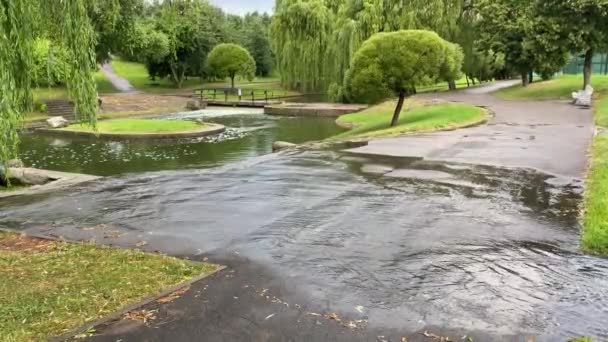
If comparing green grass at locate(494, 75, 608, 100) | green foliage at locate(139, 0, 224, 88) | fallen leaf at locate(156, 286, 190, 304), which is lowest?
fallen leaf at locate(156, 286, 190, 304)

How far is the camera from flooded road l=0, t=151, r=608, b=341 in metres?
4.61

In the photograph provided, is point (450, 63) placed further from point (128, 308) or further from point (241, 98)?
point (241, 98)

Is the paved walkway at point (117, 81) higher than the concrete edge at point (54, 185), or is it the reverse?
the paved walkway at point (117, 81)

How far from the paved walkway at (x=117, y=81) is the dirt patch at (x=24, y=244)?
4263cm

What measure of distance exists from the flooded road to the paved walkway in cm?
4068

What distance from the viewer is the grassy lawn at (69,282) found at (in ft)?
13.9

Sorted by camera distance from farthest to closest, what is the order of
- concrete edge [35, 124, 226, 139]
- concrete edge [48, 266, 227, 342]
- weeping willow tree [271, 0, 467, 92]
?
weeping willow tree [271, 0, 467, 92], concrete edge [35, 124, 226, 139], concrete edge [48, 266, 227, 342]

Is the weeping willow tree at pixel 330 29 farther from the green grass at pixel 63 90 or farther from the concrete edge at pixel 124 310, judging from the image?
the concrete edge at pixel 124 310

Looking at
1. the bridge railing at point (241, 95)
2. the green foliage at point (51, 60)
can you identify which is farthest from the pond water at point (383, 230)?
the bridge railing at point (241, 95)

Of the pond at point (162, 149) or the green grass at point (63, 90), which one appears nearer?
the pond at point (162, 149)

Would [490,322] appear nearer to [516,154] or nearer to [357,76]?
[516,154]

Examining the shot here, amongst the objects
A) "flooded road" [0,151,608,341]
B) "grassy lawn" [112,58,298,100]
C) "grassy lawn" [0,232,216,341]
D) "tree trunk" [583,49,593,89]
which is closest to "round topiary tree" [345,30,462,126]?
"flooded road" [0,151,608,341]

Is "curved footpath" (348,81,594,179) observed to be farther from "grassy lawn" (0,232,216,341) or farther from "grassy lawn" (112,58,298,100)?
"grassy lawn" (112,58,298,100)

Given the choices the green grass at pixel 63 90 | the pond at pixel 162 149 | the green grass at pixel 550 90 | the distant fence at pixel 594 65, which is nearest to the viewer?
the pond at pixel 162 149
